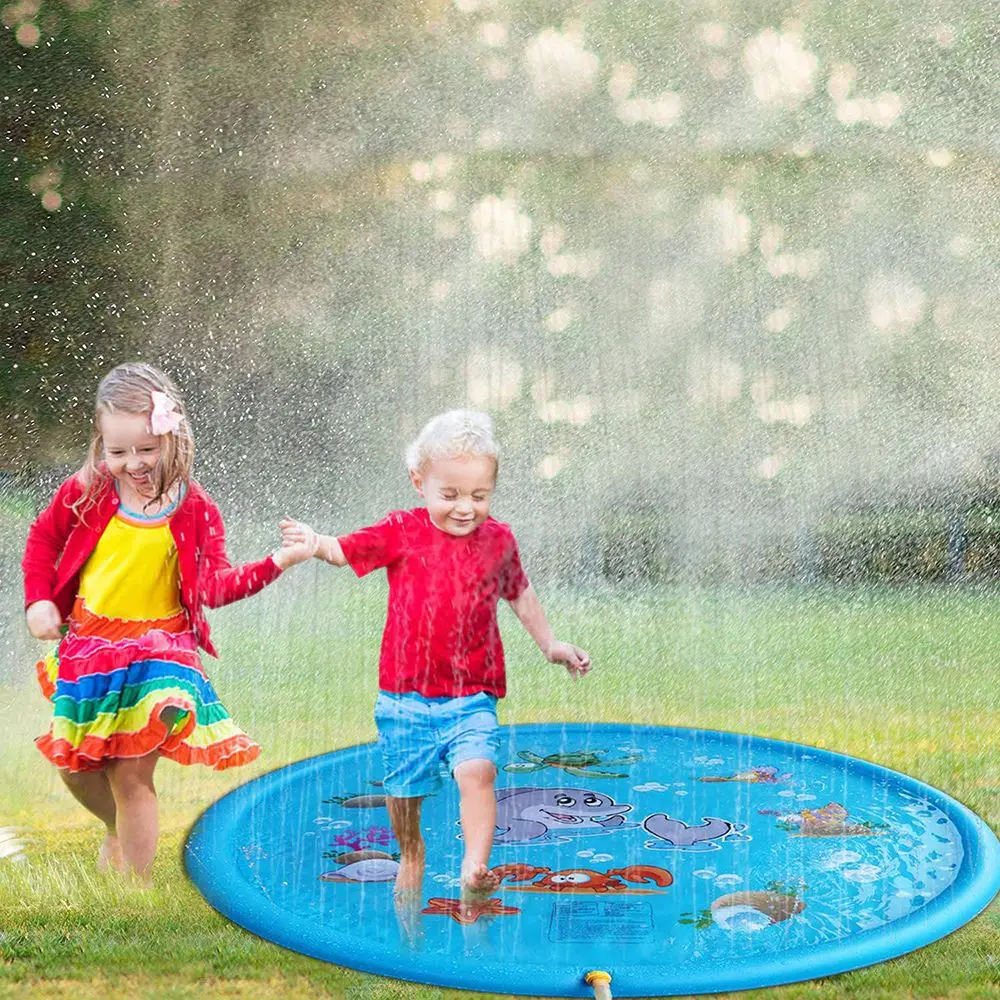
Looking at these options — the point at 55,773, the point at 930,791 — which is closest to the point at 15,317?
the point at 55,773

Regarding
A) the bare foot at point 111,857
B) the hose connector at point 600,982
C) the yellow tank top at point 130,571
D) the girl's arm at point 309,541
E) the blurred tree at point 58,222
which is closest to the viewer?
the hose connector at point 600,982

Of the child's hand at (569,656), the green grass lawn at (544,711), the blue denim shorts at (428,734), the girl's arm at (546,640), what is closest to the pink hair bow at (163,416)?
the blue denim shorts at (428,734)

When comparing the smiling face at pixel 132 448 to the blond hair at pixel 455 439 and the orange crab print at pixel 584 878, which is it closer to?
the blond hair at pixel 455 439

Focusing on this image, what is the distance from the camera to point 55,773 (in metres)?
4.44

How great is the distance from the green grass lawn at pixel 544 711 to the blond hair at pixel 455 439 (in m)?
1.19

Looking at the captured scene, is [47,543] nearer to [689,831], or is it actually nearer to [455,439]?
[455,439]

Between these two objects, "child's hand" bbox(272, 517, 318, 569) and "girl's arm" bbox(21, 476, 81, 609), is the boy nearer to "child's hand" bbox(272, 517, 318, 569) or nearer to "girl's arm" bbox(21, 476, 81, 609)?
"child's hand" bbox(272, 517, 318, 569)

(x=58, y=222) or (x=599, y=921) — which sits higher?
(x=58, y=222)

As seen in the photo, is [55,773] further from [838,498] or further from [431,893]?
[838,498]

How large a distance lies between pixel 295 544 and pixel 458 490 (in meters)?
0.40

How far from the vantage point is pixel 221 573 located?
311 cm

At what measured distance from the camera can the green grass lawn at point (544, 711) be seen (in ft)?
9.46

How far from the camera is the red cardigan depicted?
10.4 ft

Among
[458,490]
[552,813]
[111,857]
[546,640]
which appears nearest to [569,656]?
[546,640]
